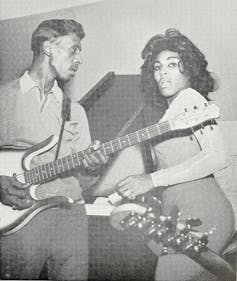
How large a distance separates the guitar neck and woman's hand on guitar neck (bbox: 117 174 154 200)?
126mm

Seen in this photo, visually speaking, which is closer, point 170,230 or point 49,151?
point 170,230

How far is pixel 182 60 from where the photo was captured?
1.96 meters

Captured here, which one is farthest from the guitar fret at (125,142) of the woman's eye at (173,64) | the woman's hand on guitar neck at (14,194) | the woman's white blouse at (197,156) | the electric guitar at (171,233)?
the woman's hand on guitar neck at (14,194)

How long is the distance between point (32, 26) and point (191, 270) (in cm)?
114

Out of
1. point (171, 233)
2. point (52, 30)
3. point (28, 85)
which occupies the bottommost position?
point (171, 233)

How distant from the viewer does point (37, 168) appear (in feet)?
6.64

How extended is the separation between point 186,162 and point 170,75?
0.34 meters

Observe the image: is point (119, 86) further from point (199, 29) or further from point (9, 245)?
point (9, 245)

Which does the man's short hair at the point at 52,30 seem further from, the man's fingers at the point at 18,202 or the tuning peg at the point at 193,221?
the tuning peg at the point at 193,221

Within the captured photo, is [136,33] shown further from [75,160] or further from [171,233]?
[171,233]

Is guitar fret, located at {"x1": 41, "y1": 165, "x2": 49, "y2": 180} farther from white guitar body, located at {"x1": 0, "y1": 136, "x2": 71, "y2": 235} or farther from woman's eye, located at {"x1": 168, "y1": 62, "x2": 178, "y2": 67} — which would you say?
woman's eye, located at {"x1": 168, "y1": 62, "x2": 178, "y2": 67}

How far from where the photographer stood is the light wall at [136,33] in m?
1.97

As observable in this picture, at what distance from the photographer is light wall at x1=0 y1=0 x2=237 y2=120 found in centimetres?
197

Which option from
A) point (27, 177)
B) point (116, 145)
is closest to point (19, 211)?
point (27, 177)
